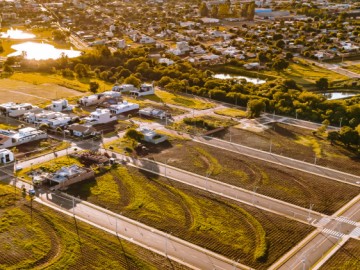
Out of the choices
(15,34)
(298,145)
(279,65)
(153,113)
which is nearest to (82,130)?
(153,113)

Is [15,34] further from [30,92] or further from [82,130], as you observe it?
[82,130]

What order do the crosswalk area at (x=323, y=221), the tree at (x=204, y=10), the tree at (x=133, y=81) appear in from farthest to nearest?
the tree at (x=204, y=10)
the tree at (x=133, y=81)
the crosswalk area at (x=323, y=221)

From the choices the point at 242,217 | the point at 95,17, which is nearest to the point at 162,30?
the point at 95,17

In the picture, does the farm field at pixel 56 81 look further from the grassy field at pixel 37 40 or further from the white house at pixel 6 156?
the white house at pixel 6 156

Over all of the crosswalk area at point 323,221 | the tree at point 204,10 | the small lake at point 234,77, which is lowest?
the small lake at point 234,77

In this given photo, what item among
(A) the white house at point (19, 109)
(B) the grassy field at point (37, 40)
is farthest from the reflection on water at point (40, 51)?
(A) the white house at point (19, 109)

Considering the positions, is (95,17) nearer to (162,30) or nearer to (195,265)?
(162,30)
